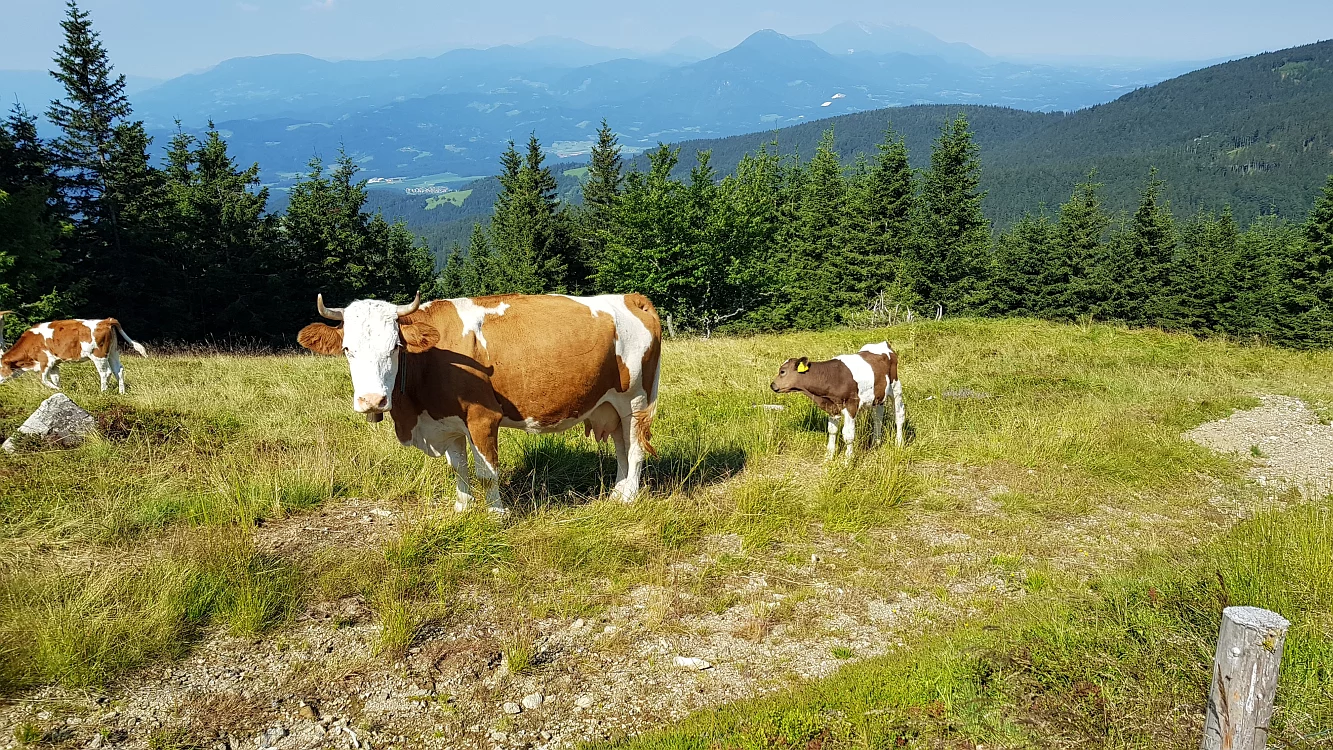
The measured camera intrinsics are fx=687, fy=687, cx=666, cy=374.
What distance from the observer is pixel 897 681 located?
4.36 meters

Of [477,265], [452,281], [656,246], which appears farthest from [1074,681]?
[452,281]

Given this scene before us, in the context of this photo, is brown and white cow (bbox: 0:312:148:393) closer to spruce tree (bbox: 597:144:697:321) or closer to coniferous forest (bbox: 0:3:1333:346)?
coniferous forest (bbox: 0:3:1333:346)

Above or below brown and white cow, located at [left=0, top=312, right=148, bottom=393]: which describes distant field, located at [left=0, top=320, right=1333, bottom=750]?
below

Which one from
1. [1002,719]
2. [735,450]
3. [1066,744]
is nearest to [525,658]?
[1002,719]

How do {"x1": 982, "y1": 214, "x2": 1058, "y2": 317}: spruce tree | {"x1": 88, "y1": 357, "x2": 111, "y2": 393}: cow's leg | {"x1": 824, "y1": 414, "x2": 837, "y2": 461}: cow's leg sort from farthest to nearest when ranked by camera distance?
{"x1": 982, "y1": 214, "x2": 1058, "y2": 317}: spruce tree < {"x1": 88, "y1": 357, "x2": 111, "y2": 393}: cow's leg < {"x1": 824, "y1": 414, "x2": 837, "y2": 461}: cow's leg

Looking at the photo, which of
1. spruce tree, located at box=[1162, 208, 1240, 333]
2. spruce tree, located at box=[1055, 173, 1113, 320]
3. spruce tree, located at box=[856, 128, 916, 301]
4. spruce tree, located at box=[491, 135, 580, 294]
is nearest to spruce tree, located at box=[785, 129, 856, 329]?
spruce tree, located at box=[856, 128, 916, 301]

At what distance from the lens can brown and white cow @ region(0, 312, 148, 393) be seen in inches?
464

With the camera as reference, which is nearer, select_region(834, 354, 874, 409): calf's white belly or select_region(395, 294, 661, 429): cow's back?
select_region(395, 294, 661, 429): cow's back

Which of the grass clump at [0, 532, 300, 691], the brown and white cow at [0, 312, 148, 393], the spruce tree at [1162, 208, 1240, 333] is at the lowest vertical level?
the spruce tree at [1162, 208, 1240, 333]

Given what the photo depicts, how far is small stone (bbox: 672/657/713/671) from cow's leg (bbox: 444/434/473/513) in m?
2.71

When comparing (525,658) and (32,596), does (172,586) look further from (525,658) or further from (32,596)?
(525,658)

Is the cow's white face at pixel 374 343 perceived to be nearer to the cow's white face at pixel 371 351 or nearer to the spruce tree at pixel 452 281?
the cow's white face at pixel 371 351

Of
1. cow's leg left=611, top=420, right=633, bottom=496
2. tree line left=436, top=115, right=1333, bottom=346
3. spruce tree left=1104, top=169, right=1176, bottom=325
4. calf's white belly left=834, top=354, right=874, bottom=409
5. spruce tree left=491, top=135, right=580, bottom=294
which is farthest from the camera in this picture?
spruce tree left=1104, top=169, right=1176, bottom=325

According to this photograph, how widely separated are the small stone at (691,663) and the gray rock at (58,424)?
761 centimetres
